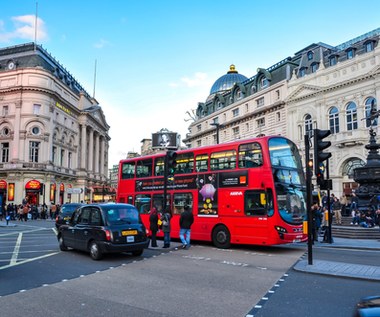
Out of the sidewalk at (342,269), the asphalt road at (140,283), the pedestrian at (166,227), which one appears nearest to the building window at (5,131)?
the asphalt road at (140,283)

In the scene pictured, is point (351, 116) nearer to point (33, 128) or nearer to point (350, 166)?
point (350, 166)

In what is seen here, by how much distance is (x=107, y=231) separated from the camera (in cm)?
1078

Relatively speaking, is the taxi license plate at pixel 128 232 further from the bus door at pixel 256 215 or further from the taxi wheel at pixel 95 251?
the bus door at pixel 256 215

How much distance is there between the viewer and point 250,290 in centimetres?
729

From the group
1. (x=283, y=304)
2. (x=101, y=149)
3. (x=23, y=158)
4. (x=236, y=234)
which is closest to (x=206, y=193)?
(x=236, y=234)

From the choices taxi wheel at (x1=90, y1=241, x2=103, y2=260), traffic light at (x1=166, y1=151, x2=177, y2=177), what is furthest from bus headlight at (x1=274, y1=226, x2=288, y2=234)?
taxi wheel at (x1=90, y1=241, x2=103, y2=260)

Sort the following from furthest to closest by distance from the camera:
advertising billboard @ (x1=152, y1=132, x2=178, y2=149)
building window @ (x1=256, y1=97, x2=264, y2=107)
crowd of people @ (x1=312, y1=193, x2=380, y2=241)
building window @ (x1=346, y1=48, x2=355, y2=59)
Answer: advertising billboard @ (x1=152, y1=132, x2=178, y2=149), building window @ (x1=256, y1=97, x2=264, y2=107), building window @ (x1=346, y1=48, x2=355, y2=59), crowd of people @ (x1=312, y1=193, x2=380, y2=241)

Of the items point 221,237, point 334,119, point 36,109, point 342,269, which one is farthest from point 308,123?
point 36,109

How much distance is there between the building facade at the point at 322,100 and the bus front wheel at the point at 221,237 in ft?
48.5

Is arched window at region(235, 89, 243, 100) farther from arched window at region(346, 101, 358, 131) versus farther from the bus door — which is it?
the bus door

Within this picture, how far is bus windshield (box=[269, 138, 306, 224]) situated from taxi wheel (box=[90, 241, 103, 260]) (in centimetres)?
646

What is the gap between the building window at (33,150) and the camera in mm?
50547

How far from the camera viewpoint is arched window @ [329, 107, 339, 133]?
127 feet

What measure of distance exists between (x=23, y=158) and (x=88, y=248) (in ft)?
141
